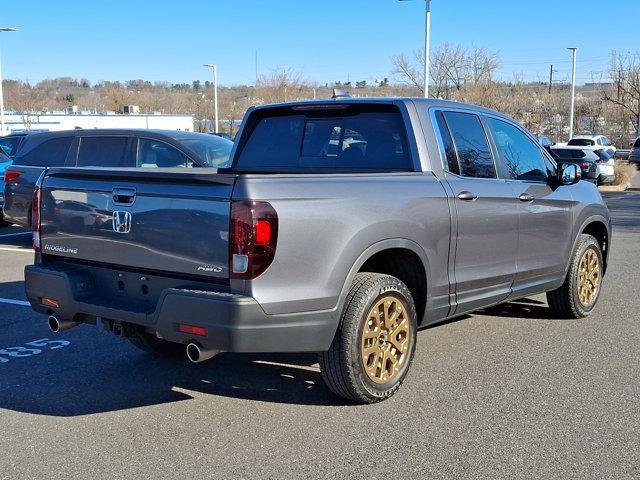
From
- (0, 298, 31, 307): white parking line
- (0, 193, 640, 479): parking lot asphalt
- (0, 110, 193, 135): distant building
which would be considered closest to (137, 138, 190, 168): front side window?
(0, 298, 31, 307): white parking line

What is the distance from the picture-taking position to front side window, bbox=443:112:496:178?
5535 millimetres

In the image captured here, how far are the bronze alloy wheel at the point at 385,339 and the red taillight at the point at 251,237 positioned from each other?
952 mm

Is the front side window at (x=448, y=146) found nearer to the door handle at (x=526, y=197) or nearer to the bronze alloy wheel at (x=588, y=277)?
the door handle at (x=526, y=197)

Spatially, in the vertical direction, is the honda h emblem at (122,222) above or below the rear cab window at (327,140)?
below

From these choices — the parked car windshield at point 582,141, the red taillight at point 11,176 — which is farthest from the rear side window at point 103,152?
the parked car windshield at point 582,141

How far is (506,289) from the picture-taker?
19.3 ft

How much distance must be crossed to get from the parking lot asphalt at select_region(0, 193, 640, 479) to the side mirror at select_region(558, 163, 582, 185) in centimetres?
138

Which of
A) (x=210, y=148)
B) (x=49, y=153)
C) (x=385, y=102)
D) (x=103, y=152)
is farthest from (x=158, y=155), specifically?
(x=385, y=102)

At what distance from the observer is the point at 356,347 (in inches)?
177

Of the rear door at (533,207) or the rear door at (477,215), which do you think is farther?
the rear door at (533,207)

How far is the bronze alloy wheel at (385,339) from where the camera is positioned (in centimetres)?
465

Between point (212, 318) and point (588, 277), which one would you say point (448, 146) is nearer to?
point (212, 318)

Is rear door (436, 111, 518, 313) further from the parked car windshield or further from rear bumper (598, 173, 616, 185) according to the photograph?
the parked car windshield

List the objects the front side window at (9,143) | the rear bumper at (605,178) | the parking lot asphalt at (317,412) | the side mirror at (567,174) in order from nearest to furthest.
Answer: the parking lot asphalt at (317,412) < the side mirror at (567,174) < the front side window at (9,143) < the rear bumper at (605,178)
